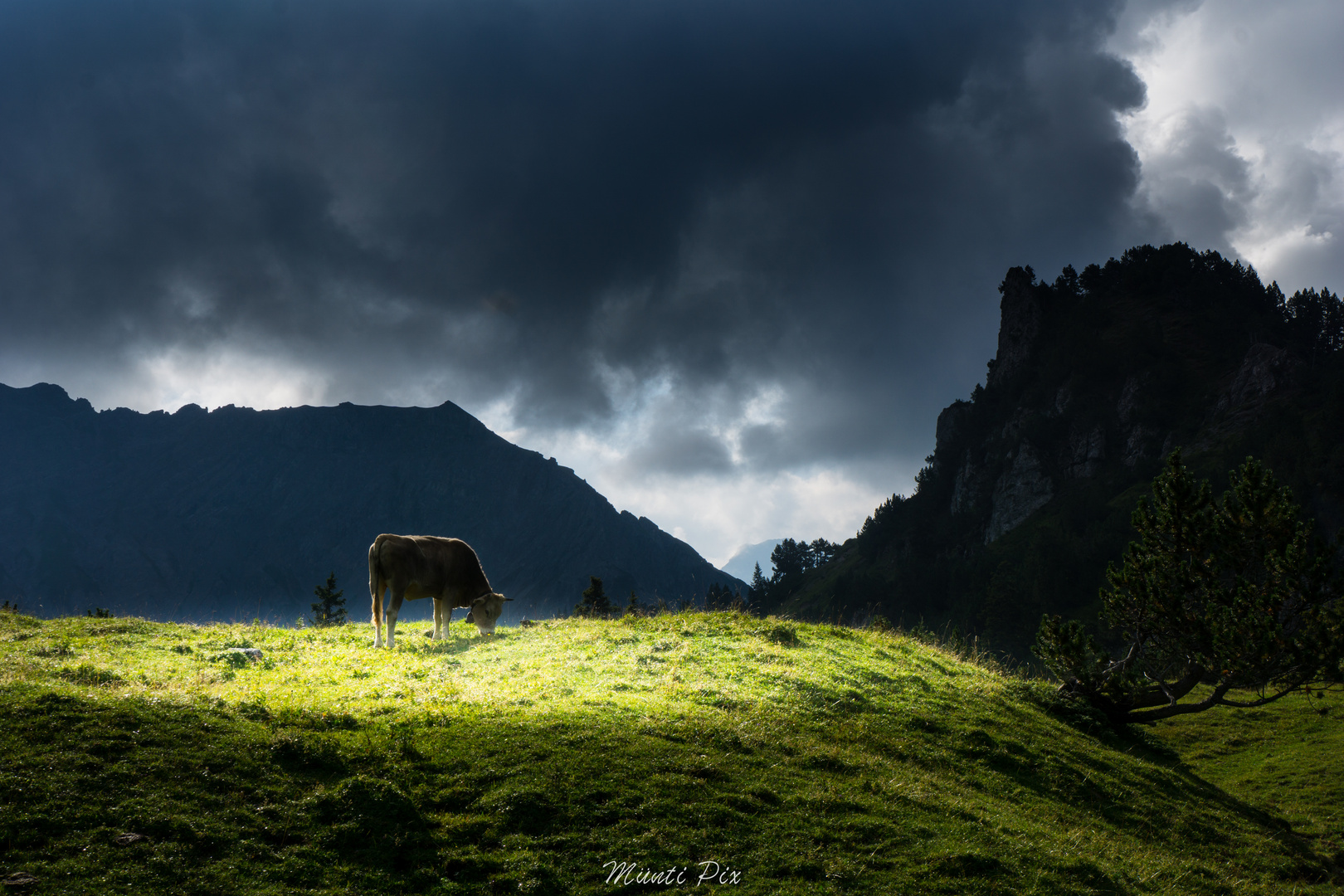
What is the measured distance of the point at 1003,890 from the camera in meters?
8.52

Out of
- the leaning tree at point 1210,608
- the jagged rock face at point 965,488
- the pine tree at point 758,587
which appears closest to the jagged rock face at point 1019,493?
the jagged rock face at point 965,488

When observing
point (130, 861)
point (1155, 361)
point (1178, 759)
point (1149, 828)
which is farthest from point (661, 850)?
point (1155, 361)

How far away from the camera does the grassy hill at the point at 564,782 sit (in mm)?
7621

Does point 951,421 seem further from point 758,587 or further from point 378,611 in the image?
point 378,611

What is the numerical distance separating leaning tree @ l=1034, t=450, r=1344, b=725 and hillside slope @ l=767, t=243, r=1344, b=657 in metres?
62.7

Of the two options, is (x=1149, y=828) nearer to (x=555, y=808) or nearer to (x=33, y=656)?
(x=555, y=808)

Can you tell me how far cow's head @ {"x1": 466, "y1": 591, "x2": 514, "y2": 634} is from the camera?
74.6 ft

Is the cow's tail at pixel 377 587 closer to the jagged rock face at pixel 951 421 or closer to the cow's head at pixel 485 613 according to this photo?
the cow's head at pixel 485 613

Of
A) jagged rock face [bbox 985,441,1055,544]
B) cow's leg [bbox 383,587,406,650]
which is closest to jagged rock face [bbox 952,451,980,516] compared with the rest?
jagged rock face [bbox 985,441,1055,544]

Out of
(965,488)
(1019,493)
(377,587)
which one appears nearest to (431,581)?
(377,587)

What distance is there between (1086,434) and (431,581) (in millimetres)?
156530

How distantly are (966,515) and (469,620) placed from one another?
524ft

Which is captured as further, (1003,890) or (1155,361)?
(1155,361)

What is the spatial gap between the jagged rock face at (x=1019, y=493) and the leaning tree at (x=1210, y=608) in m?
131
